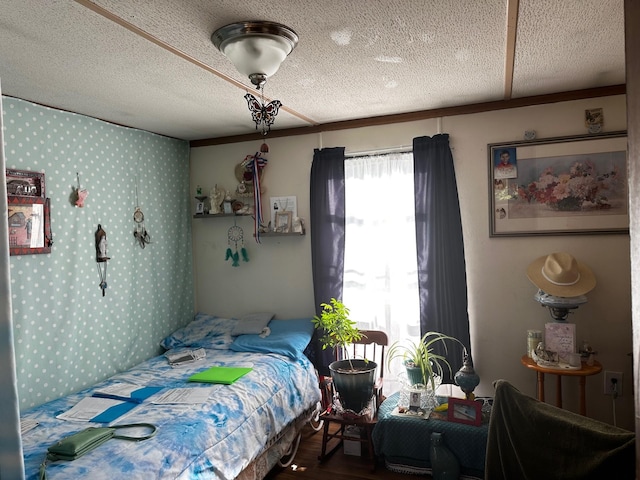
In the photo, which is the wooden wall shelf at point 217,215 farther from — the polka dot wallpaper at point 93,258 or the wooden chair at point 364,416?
the wooden chair at point 364,416

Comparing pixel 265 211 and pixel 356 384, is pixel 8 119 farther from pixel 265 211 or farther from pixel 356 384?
pixel 356 384

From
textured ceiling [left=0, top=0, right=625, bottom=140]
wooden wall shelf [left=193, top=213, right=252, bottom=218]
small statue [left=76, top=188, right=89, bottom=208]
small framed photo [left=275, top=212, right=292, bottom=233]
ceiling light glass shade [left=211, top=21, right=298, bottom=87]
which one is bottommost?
small framed photo [left=275, top=212, right=292, bottom=233]

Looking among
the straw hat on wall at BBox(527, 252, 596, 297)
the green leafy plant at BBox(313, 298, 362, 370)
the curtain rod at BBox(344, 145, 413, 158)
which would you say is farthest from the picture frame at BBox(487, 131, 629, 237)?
the green leafy plant at BBox(313, 298, 362, 370)

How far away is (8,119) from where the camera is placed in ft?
8.64

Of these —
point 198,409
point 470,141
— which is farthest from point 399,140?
point 198,409

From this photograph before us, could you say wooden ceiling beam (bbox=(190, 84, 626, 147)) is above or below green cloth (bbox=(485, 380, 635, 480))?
above

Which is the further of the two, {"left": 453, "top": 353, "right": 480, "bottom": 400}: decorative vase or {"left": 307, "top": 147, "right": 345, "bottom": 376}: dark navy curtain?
{"left": 307, "top": 147, "right": 345, "bottom": 376}: dark navy curtain

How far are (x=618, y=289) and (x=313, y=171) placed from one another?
2.28 meters

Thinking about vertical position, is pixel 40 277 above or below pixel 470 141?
below

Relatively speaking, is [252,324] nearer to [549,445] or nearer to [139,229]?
[139,229]

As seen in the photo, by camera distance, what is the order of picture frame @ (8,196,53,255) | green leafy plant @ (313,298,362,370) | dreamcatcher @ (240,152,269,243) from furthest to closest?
dreamcatcher @ (240,152,269,243) → green leafy plant @ (313,298,362,370) → picture frame @ (8,196,53,255)

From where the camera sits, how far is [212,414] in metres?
2.47

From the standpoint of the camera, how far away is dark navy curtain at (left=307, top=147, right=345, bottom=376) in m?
3.59

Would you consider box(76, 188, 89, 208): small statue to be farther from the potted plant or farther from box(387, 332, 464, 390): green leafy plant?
box(387, 332, 464, 390): green leafy plant
